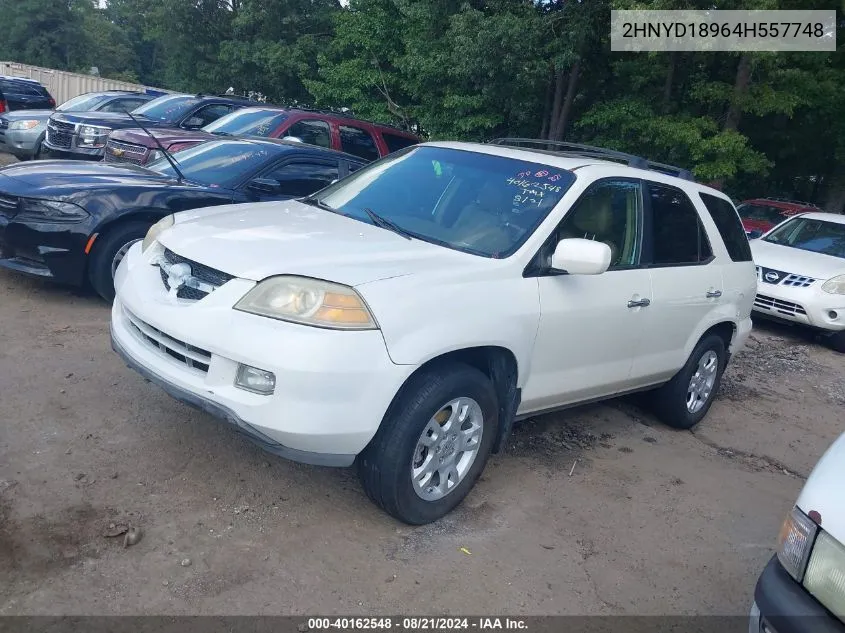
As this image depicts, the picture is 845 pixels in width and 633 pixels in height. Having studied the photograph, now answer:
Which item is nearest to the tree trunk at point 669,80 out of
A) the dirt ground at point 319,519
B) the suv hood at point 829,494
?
the dirt ground at point 319,519

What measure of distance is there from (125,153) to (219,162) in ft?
6.90

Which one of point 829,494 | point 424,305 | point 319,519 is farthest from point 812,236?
point 319,519

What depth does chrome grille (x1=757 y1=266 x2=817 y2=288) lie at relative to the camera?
9182mm

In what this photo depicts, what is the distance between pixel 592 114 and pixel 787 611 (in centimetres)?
1451

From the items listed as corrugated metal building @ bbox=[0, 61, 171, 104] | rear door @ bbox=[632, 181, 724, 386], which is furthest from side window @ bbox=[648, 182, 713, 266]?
corrugated metal building @ bbox=[0, 61, 171, 104]

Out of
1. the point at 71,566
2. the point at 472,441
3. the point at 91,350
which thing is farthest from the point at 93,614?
the point at 91,350

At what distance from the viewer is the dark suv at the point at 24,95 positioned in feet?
65.4

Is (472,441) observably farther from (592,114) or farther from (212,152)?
(592,114)

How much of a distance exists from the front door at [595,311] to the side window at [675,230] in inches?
6.8

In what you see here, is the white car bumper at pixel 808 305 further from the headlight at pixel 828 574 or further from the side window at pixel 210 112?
the side window at pixel 210 112

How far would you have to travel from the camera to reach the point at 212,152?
7309mm

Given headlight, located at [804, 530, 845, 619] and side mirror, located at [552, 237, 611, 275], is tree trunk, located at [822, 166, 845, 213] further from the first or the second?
headlight, located at [804, 530, 845, 619]

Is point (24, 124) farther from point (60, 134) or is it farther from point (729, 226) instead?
point (729, 226)

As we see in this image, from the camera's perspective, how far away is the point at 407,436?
11.4 ft
